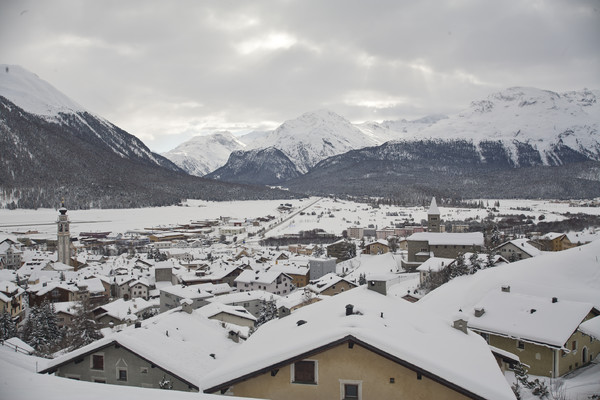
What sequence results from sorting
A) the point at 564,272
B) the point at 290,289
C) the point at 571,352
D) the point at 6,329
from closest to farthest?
the point at 571,352 < the point at 564,272 < the point at 6,329 < the point at 290,289

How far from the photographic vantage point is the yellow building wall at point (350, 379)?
7.93 metres

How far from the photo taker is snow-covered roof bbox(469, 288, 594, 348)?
57.0ft

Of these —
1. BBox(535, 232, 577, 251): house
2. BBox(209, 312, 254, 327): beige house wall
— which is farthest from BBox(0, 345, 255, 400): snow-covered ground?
BBox(535, 232, 577, 251): house

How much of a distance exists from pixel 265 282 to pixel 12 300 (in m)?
24.9

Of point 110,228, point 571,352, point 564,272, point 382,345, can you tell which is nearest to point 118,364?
point 382,345

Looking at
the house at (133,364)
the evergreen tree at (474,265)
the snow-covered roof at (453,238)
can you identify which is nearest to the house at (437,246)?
the snow-covered roof at (453,238)

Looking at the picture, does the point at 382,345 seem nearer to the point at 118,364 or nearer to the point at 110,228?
the point at 118,364

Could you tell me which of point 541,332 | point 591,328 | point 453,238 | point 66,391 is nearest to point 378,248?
point 453,238

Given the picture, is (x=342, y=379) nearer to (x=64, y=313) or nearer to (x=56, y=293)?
(x=64, y=313)

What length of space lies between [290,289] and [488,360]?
51.0 meters

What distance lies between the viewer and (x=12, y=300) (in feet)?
140

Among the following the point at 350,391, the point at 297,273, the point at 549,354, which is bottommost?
the point at 297,273

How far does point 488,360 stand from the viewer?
30.6ft

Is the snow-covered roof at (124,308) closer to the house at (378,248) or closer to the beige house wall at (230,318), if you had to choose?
the beige house wall at (230,318)
